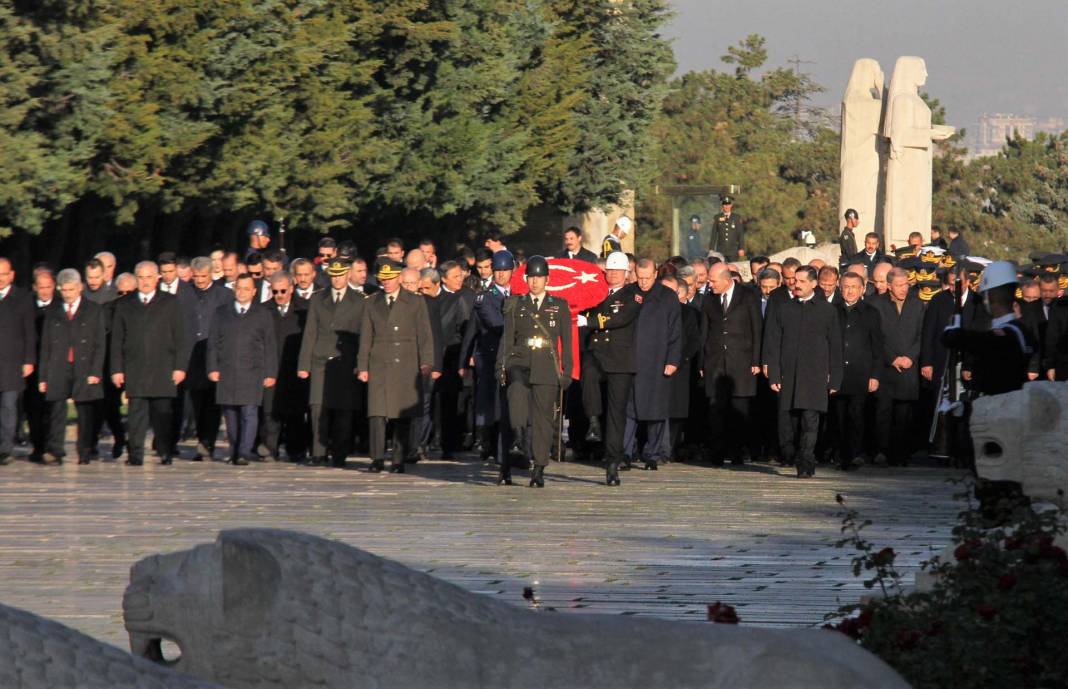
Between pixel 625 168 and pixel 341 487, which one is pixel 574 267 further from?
pixel 625 168

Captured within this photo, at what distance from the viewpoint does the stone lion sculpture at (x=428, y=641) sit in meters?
3.32

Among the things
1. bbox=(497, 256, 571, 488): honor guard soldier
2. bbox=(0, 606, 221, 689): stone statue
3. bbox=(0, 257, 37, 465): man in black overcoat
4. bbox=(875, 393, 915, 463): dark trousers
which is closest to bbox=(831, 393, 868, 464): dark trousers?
bbox=(875, 393, 915, 463): dark trousers

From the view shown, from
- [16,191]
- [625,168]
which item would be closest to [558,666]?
[16,191]

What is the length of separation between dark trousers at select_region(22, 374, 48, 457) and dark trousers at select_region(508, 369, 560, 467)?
510 cm

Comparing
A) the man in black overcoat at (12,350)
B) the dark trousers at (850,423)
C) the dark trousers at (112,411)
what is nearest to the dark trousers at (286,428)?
the dark trousers at (112,411)

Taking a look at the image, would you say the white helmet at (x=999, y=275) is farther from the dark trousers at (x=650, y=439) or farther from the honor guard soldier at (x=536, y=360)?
the dark trousers at (x=650, y=439)

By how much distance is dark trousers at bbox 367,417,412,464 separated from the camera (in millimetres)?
18703

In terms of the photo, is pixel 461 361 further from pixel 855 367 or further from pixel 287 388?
pixel 855 367

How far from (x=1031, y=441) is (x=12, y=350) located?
43.7ft

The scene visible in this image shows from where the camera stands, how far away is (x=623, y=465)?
19.5m

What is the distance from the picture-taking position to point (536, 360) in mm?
17078

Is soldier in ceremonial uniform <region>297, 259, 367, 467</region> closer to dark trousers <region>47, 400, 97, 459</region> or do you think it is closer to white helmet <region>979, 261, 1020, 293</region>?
dark trousers <region>47, 400, 97, 459</region>

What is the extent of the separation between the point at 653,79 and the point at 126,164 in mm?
27627

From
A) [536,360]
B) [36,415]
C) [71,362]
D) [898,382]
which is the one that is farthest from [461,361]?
[898,382]
